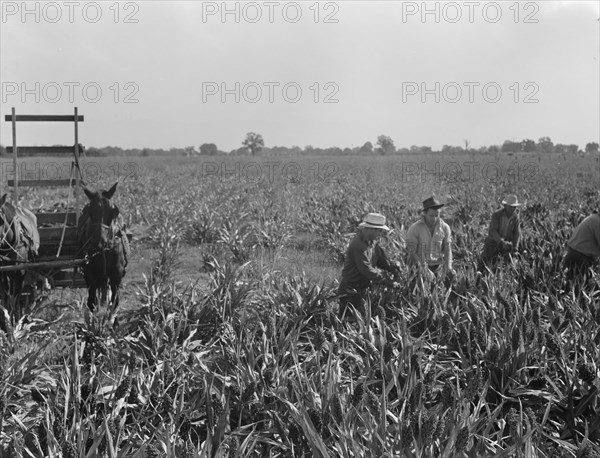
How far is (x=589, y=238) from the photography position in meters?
6.87

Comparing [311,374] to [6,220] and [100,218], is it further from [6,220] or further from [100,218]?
[6,220]

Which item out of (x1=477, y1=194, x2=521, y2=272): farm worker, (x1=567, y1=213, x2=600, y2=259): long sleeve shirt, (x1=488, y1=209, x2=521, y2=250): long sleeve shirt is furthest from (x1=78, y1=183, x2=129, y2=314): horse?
(x1=567, y1=213, x2=600, y2=259): long sleeve shirt

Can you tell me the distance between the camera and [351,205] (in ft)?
52.4

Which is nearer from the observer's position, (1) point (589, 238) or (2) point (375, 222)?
(2) point (375, 222)

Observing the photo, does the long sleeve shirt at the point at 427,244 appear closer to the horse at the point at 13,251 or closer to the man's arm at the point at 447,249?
the man's arm at the point at 447,249

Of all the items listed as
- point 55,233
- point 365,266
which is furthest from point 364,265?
point 55,233

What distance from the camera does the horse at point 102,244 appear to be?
19.5 ft

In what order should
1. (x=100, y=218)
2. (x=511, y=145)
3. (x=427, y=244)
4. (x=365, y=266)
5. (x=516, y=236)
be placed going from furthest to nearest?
(x=511, y=145) → (x=516, y=236) → (x=427, y=244) → (x=100, y=218) → (x=365, y=266)

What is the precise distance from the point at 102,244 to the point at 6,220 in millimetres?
1029

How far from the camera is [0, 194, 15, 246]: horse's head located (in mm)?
5793

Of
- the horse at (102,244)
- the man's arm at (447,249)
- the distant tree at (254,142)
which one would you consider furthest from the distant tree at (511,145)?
the horse at (102,244)

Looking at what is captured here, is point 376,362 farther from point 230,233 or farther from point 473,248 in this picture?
point 230,233

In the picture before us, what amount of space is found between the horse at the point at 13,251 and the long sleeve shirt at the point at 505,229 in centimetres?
598

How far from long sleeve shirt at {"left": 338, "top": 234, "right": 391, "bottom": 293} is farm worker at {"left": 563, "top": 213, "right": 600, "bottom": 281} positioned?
2.38 meters
